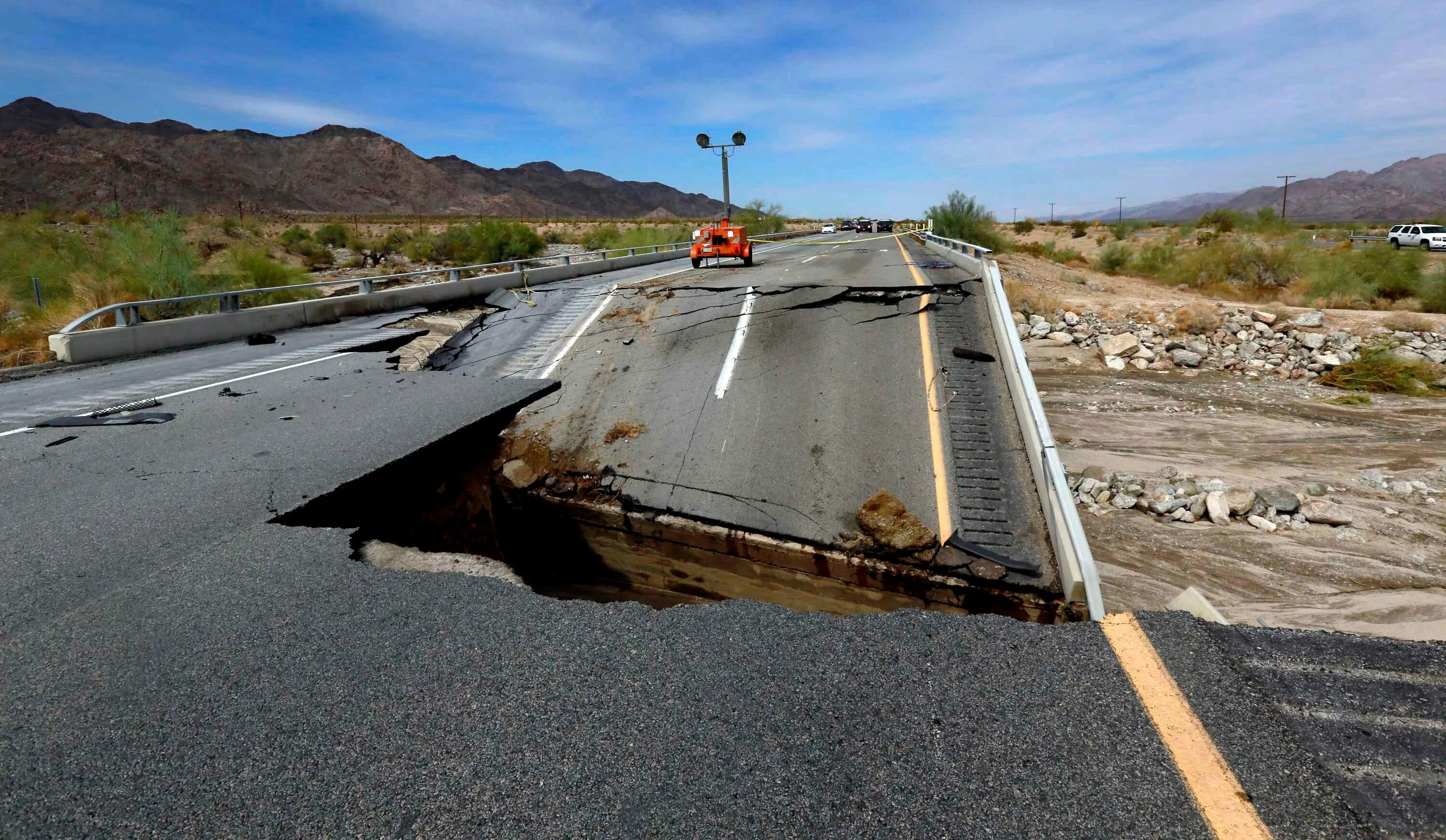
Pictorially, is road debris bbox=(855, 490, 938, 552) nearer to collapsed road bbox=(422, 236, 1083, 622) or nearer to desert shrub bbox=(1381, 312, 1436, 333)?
collapsed road bbox=(422, 236, 1083, 622)

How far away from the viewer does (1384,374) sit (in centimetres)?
1439

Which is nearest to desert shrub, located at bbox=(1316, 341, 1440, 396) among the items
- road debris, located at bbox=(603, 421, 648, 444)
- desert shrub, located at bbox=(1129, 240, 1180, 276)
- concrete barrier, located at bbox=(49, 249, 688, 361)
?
road debris, located at bbox=(603, 421, 648, 444)

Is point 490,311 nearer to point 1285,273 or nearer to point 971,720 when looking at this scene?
point 971,720

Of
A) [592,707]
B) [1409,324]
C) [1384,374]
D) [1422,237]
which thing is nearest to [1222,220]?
[1422,237]

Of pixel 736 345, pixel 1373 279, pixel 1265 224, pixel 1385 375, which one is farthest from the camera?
pixel 1265 224

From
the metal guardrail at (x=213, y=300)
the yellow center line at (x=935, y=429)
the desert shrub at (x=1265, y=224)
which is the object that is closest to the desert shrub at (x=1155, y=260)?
the desert shrub at (x=1265, y=224)

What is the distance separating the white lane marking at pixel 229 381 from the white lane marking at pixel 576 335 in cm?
380

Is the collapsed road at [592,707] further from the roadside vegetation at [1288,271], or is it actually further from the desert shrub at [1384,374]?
the roadside vegetation at [1288,271]

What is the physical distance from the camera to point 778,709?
321cm

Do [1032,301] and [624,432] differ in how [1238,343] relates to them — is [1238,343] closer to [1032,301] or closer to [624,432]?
[1032,301]

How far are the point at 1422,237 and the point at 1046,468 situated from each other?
169ft

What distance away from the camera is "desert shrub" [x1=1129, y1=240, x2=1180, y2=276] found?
3133 cm

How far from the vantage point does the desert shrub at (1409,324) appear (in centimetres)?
1673

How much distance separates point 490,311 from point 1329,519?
15.2m
